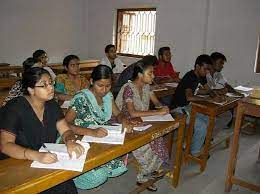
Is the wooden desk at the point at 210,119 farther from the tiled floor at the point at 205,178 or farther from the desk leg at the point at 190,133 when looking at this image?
the tiled floor at the point at 205,178

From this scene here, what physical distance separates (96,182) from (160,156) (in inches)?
31.1

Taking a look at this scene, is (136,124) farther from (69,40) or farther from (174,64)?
(69,40)

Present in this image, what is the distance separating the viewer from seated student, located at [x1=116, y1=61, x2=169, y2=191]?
2.60m

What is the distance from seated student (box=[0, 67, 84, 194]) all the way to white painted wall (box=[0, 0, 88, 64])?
523 centimetres

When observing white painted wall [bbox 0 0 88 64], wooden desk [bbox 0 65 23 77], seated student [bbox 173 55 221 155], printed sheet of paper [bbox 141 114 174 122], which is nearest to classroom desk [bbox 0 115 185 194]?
printed sheet of paper [bbox 141 114 174 122]

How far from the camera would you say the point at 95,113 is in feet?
7.66

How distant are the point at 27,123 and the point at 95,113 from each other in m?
0.68

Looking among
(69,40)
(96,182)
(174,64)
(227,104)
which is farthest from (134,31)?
(96,182)

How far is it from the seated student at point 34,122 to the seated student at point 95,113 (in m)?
0.26

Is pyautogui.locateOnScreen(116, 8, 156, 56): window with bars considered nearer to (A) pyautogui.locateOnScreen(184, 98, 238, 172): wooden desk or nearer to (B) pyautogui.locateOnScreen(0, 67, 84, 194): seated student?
(A) pyautogui.locateOnScreen(184, 98, 238, 172): wooden desk

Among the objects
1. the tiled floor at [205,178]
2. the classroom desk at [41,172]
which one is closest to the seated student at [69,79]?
the tiled floor at [205,178]

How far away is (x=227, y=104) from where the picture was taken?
330 centimetres

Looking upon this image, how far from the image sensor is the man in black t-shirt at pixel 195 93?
340 cm

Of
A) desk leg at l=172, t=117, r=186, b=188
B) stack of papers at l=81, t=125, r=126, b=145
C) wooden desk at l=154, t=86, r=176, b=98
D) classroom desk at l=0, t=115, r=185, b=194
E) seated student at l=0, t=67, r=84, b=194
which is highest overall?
seated student at l=0, t=67, r=84, b=194
